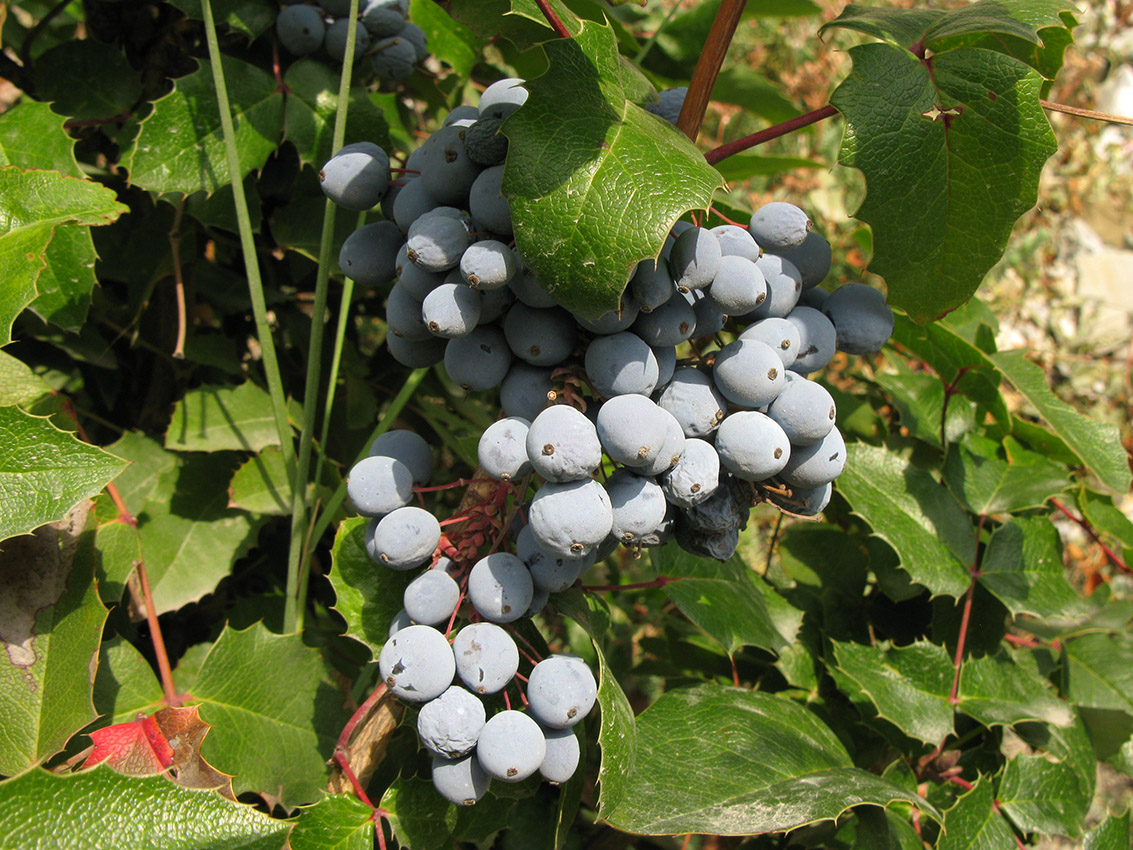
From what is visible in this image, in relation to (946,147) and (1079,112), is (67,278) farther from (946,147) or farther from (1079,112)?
(1079,112)

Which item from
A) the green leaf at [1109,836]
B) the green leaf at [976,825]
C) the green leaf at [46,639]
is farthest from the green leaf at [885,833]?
the green leaf at [46,639]

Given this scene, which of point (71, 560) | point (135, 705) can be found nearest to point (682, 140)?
point (71, 560)

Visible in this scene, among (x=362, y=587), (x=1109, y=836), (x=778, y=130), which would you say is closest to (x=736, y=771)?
(x=362, y=587)

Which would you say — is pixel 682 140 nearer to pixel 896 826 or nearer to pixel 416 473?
pixel 416 473

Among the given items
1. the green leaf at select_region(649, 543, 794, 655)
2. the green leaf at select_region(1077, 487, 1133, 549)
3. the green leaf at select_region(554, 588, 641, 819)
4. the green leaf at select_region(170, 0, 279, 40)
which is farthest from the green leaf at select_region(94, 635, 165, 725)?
the green leaf at select_region(1077, 487, 1133, 549)

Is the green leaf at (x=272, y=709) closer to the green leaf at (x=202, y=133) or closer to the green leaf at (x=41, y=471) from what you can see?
the green leaf at (x=41, y=471)

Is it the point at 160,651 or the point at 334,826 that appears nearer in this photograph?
the point at 334,826
